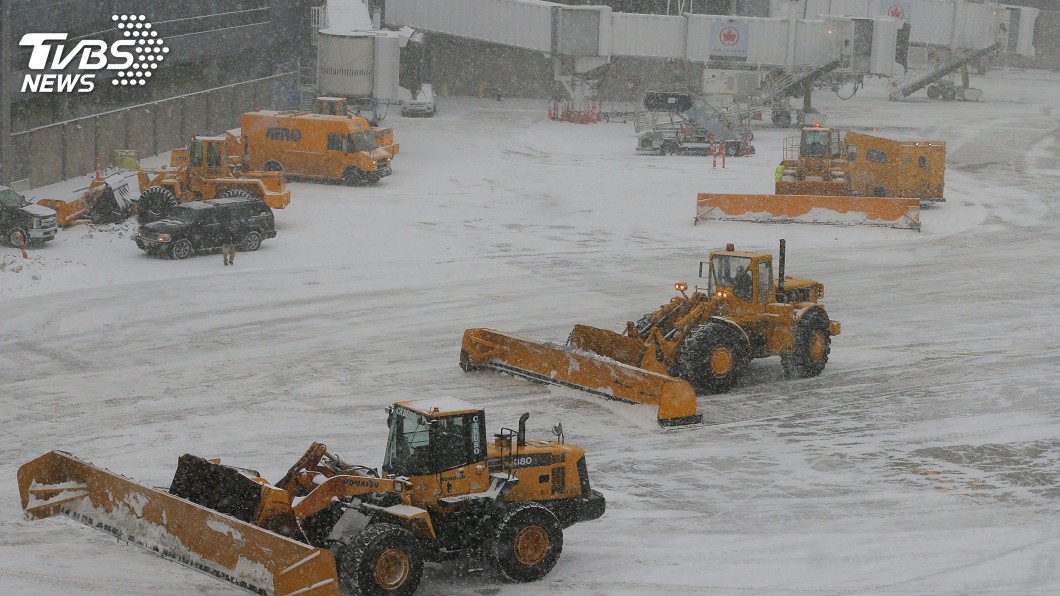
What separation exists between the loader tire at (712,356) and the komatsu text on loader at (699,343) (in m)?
0.02

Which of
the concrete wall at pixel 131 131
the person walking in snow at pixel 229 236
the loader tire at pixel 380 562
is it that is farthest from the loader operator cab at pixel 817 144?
the loader tire at pixel 380 562

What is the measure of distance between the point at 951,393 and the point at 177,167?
25115mm

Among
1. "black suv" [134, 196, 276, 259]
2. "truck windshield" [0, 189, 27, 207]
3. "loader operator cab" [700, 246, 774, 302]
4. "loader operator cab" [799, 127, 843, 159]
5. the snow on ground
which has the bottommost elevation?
the snow on ground

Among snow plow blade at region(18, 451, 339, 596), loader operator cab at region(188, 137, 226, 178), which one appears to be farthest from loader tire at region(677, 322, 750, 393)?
loader operator cab at region(188, 137, 226, 178)

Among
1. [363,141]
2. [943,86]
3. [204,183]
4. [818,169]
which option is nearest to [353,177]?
[363,141]

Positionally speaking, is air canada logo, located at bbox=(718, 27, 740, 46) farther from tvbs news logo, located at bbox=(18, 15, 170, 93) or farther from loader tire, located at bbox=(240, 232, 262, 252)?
loader tire, located at bbox=(240, 232, 262, 252)

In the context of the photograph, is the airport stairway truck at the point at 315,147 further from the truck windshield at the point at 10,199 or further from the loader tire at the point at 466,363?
the loader tire at the point at 466,363

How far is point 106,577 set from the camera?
14.4 meters

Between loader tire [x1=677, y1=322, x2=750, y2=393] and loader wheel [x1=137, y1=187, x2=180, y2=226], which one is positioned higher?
loader wheel [x1=137, y1=187, x2=180, y2=226]

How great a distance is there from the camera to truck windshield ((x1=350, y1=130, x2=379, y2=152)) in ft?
148

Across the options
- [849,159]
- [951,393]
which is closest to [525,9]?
[849,159]

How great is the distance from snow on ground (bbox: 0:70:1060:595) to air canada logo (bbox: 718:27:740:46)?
71.1 feet

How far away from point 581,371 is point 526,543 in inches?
314

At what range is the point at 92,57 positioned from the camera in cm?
4506
